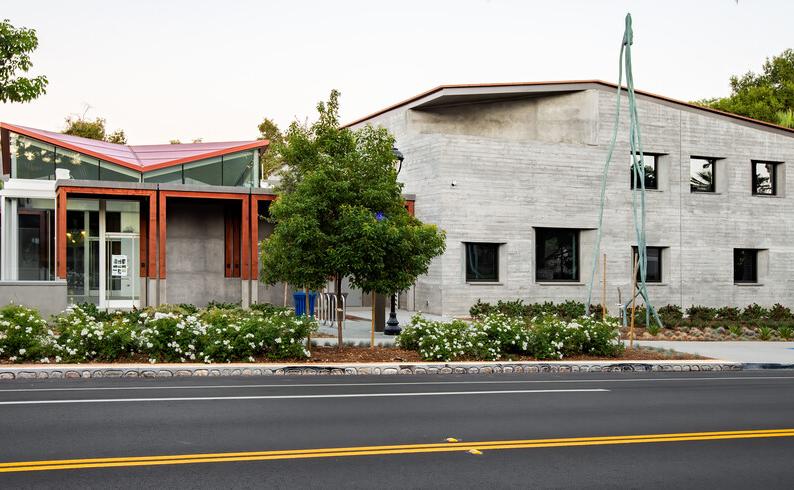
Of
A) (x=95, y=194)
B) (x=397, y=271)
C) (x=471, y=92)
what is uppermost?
(x=471, y=92)

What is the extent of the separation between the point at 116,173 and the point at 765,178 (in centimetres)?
2669

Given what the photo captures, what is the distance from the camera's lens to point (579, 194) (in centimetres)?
3150

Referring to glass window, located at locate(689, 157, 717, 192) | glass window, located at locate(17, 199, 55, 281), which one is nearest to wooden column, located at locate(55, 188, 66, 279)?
glass window, located at locate(17, 199, 55, 281)

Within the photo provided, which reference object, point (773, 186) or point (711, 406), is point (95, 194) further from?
point (773, 186)

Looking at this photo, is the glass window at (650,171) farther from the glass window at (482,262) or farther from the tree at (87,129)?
the tree at (87,129)

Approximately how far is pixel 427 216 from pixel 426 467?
22851 millimetres

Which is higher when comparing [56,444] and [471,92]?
[471,92]

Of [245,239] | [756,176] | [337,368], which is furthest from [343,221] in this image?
[756,176]

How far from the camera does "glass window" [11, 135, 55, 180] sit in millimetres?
30281

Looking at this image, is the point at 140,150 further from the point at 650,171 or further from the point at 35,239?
the point at 650,171

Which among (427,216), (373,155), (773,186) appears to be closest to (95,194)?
(427,216)

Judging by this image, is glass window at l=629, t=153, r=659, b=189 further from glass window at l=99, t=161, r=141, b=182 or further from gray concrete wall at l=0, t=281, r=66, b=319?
gray concrete wall at l=0, t=281, r=66, b=319

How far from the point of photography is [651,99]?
33406 mm

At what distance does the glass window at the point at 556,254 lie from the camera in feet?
102
